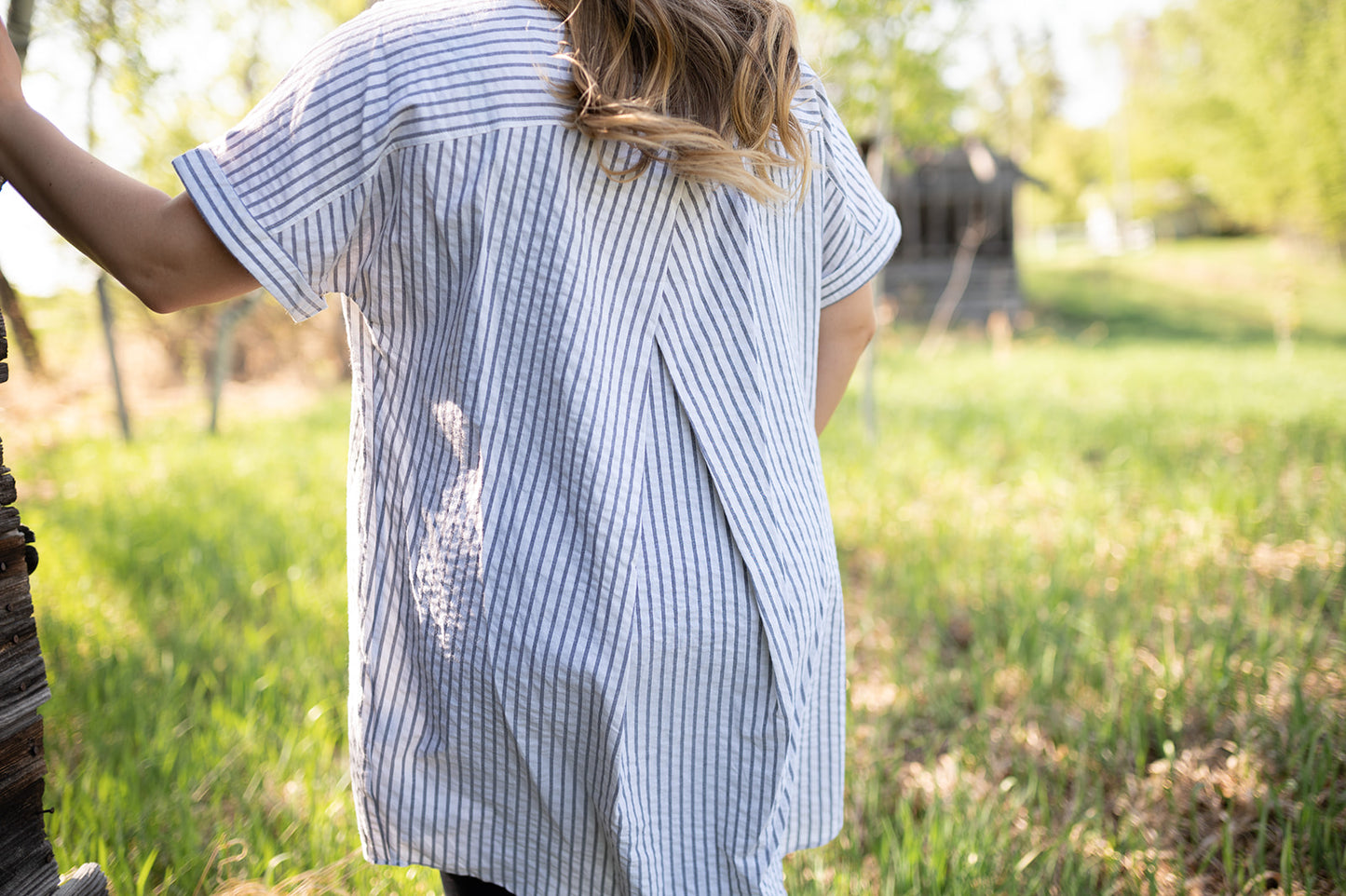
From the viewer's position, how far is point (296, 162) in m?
0.85

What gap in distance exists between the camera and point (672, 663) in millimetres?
938

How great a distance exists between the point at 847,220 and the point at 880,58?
6118mm

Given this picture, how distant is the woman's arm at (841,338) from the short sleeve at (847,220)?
0.05m

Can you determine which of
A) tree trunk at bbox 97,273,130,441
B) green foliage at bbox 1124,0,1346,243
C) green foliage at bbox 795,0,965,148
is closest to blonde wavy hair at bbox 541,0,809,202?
green foliage at bbox 795,0,965,148

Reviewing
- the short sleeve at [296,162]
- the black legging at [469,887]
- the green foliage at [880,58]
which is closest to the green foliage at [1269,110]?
the green foliage at [880,58]

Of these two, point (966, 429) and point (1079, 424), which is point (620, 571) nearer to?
point (966, 429)

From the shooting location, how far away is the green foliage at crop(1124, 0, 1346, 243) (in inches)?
891

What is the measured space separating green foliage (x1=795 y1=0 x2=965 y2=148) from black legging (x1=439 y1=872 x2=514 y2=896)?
19.4 feet

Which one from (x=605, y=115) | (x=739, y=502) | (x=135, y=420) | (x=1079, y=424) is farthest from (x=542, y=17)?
(x=135, y=420)

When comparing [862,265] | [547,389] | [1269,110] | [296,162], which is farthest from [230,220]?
[1269,110]

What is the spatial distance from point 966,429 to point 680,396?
6.23 meters

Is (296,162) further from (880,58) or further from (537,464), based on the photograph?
(880,58)

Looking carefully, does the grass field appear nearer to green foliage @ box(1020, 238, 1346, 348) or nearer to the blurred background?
the blurred background

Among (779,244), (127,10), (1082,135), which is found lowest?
(779,244)
